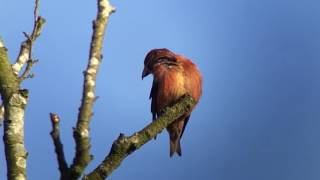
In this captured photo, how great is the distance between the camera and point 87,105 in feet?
7.95

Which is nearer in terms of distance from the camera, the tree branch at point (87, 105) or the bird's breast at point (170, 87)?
the tree branch at point (87, 105)

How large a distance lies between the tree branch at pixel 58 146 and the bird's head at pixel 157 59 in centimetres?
508

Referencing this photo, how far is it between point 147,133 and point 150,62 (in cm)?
500

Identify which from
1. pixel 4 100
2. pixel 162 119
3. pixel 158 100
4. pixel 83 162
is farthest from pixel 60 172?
pixel 158 100

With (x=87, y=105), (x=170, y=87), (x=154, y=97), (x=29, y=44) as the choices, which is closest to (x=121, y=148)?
(x=87, y=105)

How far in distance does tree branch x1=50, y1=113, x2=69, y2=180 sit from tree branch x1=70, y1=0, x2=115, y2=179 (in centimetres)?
3

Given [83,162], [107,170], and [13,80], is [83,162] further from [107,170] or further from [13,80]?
[13,80]

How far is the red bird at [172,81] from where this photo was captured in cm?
716

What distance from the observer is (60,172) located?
7.98 feet

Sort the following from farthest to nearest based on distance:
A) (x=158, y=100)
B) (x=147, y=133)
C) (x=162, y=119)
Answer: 1. (x=158, y=100)
2. (x=162, y=119)
3. (x=147, y=133)

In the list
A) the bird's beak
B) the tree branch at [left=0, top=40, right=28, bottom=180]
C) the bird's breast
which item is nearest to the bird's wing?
the bird's breast

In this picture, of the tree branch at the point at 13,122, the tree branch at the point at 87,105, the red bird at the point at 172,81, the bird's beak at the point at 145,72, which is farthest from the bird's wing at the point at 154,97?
the tree branch at the point at 87,105

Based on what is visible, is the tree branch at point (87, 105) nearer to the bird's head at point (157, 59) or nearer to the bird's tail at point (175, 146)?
the bird's head at point (157, 59)

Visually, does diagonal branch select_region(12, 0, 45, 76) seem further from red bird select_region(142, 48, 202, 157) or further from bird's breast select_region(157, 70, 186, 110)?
bird's breast select_region(157, 70, 186, 110)
